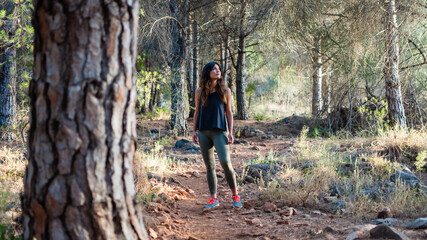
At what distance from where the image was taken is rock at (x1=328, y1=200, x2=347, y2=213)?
4500 millimetres

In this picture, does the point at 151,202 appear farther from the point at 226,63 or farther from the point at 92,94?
the point at 226,63

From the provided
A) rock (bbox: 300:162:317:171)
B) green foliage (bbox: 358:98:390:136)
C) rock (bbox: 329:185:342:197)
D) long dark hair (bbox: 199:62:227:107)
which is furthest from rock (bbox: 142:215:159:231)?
green foliage (bbox: 358:98:390:136)

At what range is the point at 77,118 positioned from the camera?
209cm

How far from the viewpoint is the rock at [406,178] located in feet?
16.8

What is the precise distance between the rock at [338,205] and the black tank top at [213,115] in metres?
1.55

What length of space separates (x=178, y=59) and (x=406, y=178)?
748 cm

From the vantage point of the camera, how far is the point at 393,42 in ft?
28.8

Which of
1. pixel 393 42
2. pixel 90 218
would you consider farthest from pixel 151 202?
pixel 393 42

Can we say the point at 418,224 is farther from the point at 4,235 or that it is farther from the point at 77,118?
the point at 4,235

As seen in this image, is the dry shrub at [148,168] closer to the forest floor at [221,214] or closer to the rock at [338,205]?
the forest floor at [221,214]

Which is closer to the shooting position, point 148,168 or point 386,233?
point 386,233

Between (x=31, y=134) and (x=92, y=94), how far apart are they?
45cm

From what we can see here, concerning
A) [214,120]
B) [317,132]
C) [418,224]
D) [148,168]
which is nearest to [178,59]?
[317,132]

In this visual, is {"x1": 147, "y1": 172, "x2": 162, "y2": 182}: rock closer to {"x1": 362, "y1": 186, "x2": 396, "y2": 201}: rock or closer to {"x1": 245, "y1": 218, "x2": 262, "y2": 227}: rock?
{"x1": 245, "y1": 218, "x2": 262, "y2": 227}: rock
